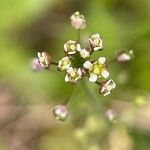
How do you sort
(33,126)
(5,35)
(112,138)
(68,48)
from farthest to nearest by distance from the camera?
1. (33,126)
2. (5,35)
3. (112,138)
4. (68,48)

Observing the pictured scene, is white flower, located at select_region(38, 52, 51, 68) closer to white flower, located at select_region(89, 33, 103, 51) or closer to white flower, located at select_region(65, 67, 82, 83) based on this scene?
white flower, located at select_region(65, 67, 82, 83)

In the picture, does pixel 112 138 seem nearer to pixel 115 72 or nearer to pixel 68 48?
pixel 115 72

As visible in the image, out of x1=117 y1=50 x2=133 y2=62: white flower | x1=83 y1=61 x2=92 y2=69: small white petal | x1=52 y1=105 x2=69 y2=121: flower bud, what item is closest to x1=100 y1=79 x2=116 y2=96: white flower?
x1=83 y1=61 x2=92 y2=69: small white petal

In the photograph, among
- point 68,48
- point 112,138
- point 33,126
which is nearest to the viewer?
point 68,48

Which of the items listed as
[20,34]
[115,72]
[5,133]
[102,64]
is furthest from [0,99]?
[102,64]

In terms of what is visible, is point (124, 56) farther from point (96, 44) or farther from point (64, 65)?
point (64, 65)

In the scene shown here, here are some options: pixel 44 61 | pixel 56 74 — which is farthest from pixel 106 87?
pixel 56 74

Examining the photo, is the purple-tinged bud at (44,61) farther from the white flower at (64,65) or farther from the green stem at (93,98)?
the green stem at (93,98)
